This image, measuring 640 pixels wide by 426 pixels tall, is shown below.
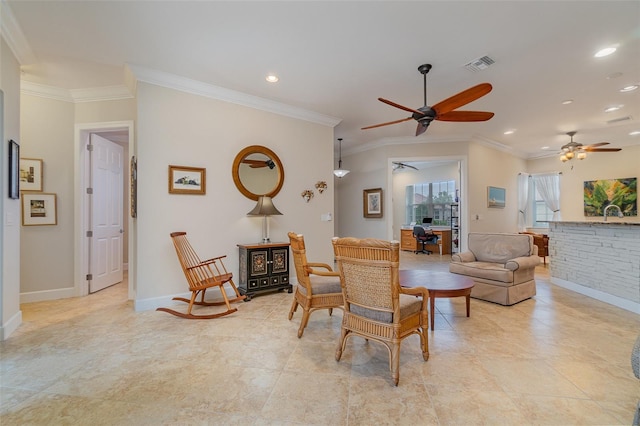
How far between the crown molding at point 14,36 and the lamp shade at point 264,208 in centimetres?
288

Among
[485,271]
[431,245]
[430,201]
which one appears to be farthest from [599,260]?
[430,201]

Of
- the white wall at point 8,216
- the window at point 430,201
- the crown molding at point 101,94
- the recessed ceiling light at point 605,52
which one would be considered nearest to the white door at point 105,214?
the crown molding at point 101,94

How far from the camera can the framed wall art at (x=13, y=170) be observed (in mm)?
2717

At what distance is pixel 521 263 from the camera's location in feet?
12.1

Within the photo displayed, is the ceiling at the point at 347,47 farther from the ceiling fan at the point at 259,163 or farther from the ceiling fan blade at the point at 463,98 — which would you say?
the ceiling fan at the point at 259,163

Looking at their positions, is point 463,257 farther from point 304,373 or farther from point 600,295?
point 304,373

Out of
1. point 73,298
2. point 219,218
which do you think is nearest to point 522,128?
point 219,218

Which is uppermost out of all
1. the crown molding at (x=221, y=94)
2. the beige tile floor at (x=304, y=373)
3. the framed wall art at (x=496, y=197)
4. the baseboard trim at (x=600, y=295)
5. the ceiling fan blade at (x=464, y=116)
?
the crown molding at (x=221, y=94)

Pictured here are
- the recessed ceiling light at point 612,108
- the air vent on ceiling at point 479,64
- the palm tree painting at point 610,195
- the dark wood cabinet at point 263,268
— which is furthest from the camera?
the palm tree painting at point 610,195

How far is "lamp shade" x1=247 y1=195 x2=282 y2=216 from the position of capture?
4.04 metres

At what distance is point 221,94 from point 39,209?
2.94 metres

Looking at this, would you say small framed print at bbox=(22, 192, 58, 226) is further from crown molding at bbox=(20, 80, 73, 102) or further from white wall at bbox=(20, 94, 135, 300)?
crown molding at bbox=(20, 80, 73, 102)

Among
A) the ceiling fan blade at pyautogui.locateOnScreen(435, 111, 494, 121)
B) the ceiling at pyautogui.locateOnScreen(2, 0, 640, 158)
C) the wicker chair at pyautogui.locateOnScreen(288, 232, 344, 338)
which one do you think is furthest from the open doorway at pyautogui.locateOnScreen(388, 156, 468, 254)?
the wicker chair at pyautogui.locateOnScreen(288, 232, 344, 338)

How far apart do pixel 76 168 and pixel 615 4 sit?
622 centimetres
